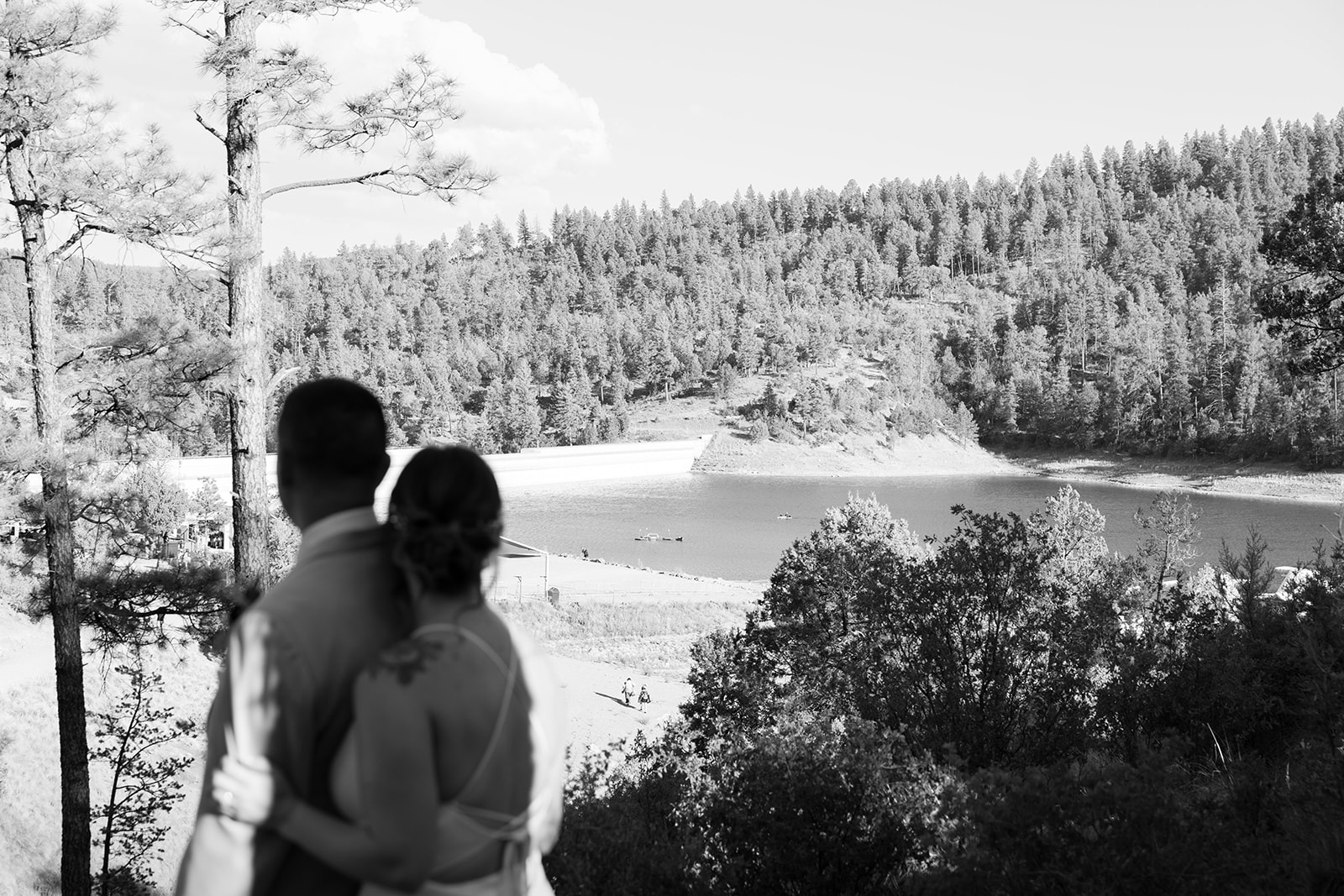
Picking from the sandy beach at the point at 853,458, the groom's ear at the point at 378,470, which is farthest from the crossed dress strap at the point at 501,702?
the sandy beach at the point at 853,458

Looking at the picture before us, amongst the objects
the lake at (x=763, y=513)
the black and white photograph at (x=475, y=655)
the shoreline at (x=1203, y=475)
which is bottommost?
the lake at (x=763, y=513)

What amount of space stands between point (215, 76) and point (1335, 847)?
7928 millimetres

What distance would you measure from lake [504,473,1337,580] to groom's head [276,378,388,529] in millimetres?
42777

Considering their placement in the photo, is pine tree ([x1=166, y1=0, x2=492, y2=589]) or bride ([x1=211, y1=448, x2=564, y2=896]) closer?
bride ([x1=211, y1=448, x2=564, y2=896])

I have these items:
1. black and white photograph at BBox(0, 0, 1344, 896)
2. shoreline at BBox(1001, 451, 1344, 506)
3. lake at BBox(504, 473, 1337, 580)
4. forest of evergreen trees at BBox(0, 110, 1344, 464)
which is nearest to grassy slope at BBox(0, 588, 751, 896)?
black and white photograph at BBox(0, 0, 1344, 896)

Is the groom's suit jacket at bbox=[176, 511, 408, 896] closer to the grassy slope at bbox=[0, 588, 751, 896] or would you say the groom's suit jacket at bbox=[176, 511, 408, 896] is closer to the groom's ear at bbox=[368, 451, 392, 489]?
the groom's ear at bbox=[368, 451, 392, 489]

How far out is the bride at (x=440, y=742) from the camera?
1.42 meters

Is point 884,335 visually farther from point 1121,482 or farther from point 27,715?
point 27,715

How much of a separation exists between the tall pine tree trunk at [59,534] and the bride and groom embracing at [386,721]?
7.31m

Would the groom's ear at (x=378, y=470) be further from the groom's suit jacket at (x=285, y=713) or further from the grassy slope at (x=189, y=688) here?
the grassy slope at (x=189, y=688)

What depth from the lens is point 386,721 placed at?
1.41 meters

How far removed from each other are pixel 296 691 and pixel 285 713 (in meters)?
0.04

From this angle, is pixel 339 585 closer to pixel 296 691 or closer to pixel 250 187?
pixel 296 691

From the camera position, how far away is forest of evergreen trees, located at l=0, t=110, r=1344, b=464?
99.4 m
